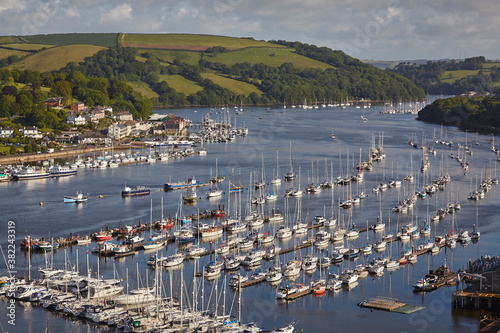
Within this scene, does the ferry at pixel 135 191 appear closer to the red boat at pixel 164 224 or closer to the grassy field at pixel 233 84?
the red boat at pixel 164 224

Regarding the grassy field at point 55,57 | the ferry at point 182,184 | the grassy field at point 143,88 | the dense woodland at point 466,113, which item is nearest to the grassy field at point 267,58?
the grassy field at point 55,57

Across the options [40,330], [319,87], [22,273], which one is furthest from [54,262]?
[319,87]

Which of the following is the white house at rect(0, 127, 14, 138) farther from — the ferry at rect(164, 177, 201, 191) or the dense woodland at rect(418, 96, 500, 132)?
the dense woodland at rect(418, 96, 500, 132)

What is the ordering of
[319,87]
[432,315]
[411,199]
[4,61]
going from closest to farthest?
[432,315]
[411,199]
[4,61]
[319,87]

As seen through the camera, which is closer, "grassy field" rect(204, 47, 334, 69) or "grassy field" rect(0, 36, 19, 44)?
"grassy field" rect(0, 36, 19, 44)

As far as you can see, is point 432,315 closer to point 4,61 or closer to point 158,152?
point 158,152

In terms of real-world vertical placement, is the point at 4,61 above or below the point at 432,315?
above

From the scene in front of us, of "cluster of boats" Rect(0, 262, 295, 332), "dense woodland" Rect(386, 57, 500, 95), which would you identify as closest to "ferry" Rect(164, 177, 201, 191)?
"cluster of boats" Rect(0, 262, 295, 332)
